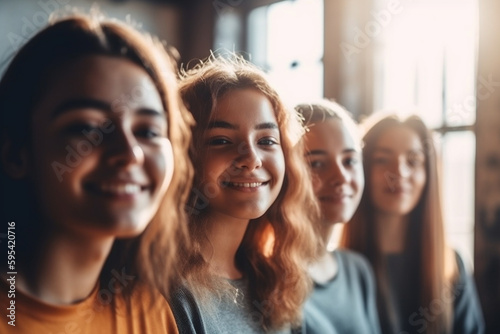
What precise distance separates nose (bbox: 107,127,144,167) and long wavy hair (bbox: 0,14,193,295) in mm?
51

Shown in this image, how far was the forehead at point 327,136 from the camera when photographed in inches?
27.2

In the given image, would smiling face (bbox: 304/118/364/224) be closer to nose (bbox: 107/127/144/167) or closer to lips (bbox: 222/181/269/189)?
lips (bbox: 222/181/269/189)

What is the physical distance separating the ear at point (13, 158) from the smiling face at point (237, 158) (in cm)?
19

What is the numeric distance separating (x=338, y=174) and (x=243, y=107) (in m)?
0.18

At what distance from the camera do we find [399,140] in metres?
0.84

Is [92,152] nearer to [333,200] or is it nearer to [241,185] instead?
[241,185]

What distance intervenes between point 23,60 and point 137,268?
7.2 inches

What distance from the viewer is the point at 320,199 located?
716 mm

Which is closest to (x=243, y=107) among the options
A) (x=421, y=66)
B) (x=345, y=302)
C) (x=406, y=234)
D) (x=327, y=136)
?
(x=327, y=136)

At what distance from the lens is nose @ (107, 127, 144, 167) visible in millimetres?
394

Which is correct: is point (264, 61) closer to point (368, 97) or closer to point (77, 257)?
point (368, 97)

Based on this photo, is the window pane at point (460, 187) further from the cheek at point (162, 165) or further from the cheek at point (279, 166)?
the cheek at point (162, 165)

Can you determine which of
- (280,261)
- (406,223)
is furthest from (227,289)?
(406,223)

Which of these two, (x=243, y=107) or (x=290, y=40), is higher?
(x=290, y=40)
